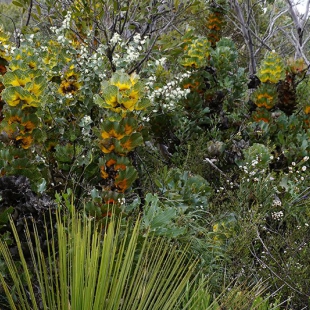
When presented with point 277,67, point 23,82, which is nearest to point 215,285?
point 23,82

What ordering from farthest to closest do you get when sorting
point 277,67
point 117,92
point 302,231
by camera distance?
point 277,67, point 302,231, point 117,92

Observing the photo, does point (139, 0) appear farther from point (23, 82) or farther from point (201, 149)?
point (23, 82)

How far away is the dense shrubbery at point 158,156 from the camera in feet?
6.80

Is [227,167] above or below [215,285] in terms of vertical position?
above

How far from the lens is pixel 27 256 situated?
204 centimetres

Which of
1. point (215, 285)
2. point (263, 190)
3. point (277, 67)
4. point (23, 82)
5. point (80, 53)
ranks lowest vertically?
point (215, 285)

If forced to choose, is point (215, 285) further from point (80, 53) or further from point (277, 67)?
point (277, 67)

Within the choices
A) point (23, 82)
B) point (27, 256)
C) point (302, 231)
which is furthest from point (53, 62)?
point (302, 231)

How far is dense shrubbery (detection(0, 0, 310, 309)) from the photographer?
207 centimetres

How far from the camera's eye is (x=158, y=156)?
4.25 meters

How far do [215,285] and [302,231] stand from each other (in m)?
0.65

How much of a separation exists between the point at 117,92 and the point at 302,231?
1.32 meters

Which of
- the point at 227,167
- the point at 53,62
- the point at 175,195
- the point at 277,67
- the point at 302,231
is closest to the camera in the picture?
the point at 302,231

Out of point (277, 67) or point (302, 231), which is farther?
point (277, 67)
